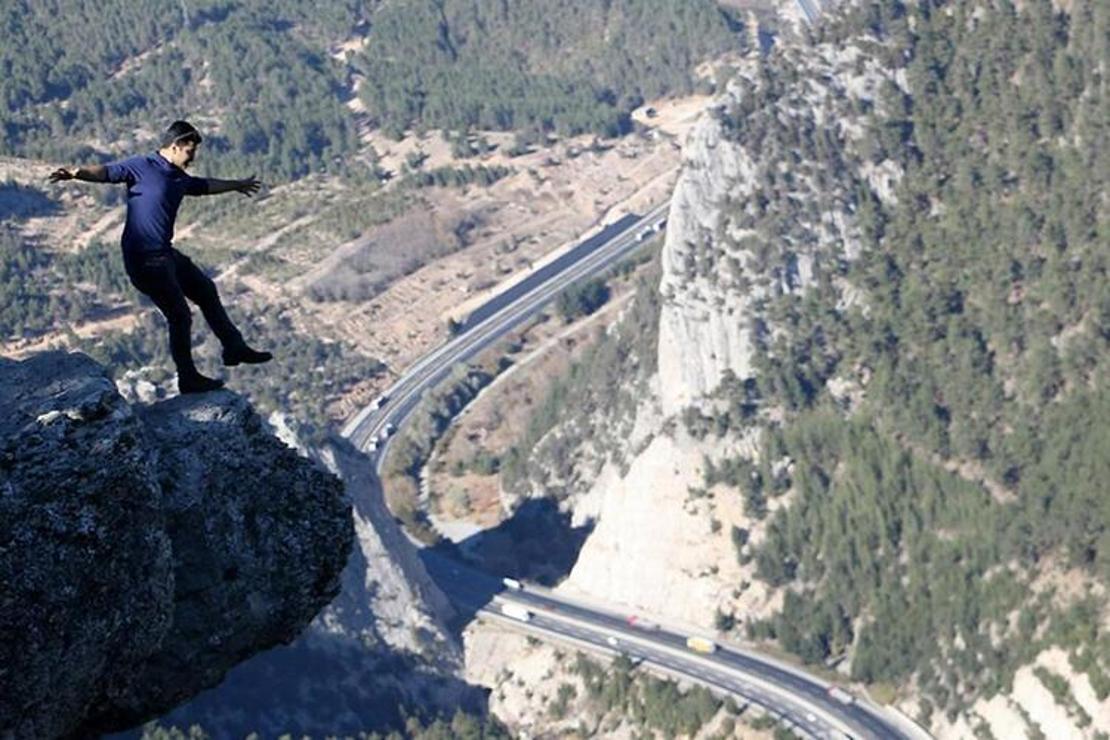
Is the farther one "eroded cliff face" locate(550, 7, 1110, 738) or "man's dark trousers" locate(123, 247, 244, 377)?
"eroded cliff face" locate(550, 7, 1110, 738)

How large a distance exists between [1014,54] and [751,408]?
32327 mm

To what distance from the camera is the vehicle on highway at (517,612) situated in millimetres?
123438

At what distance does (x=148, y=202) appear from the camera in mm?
23016

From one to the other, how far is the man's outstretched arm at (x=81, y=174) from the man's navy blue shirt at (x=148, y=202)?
0.65 metres

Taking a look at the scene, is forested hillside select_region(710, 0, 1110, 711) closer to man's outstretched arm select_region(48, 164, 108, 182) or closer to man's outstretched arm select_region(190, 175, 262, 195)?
man's outstretched arm select_region(190, 175, 262, 195)

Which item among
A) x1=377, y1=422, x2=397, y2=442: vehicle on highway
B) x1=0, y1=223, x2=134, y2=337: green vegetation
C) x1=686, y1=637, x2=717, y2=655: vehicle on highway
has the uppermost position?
x1=0, y1=223, x2=134, y2=337: green vegetation

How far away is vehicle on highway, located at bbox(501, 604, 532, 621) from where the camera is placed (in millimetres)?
123438

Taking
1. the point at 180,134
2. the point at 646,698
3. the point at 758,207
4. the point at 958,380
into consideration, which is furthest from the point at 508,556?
the point at 180,134

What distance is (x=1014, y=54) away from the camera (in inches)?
5157

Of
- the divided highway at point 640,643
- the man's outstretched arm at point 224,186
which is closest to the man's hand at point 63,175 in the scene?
the man's outstretched arm at point 224,186

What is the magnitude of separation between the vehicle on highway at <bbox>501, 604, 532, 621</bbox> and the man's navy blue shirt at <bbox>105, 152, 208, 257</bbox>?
102 metres

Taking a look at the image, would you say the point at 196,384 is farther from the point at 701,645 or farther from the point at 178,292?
the point at 701,645

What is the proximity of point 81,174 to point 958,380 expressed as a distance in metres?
106

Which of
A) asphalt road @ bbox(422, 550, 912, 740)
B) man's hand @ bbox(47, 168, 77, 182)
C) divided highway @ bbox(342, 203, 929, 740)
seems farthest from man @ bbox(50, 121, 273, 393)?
divided highway @ bbox(342, 203, 929, 740)
